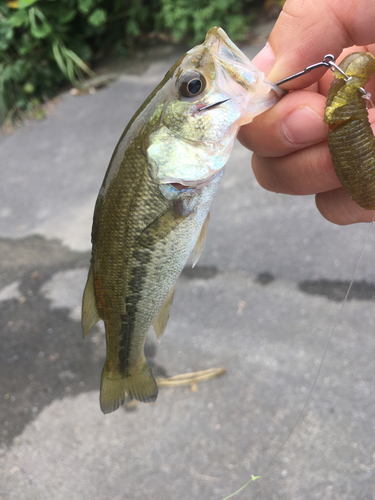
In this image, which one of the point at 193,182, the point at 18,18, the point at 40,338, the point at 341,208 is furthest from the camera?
the point at 18,18

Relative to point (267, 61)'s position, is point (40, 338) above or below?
below

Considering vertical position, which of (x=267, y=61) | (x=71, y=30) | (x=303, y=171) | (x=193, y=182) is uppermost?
(x=267, y=61)

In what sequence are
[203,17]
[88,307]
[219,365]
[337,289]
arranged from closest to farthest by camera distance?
[88,307], [219,365], [337,289], [203,17]

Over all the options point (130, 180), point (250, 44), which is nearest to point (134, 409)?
point (130, 180)

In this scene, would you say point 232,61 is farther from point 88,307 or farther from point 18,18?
point 18,18

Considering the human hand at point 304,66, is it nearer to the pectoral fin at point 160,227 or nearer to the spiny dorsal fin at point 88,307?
the pectoral fin at point 160,227

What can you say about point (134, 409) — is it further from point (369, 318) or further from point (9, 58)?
point (9, 58)

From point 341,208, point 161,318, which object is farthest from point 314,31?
point 161,318
